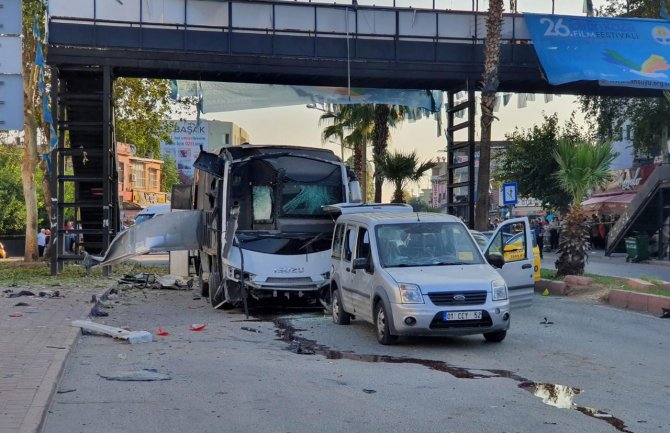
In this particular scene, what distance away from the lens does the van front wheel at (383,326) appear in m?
11.2

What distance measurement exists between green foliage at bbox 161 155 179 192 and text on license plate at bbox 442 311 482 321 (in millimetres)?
85091

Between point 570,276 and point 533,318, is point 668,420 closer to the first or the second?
point 533,318

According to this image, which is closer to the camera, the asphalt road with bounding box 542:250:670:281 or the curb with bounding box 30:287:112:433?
the curb with bounding box 30:287:112:433

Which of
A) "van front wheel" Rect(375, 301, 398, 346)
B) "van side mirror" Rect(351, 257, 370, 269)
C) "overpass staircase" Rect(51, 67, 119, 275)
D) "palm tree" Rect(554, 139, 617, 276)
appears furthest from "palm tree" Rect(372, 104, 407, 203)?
"van front wheel" Rect(375, 301, 398, 346)

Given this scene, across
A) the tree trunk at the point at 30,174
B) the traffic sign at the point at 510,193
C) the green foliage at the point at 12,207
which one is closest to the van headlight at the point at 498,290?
the traffic sign at the point at 510,193

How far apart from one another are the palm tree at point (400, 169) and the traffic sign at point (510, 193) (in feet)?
12.6

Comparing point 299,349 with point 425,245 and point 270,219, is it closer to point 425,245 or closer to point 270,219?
point 425,245

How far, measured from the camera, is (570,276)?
19.8 metres

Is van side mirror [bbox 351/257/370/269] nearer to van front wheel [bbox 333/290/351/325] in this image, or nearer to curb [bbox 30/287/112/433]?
van front wheel [bbox 333/290/351/325]

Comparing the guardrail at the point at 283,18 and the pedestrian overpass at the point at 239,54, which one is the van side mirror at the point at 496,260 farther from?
the guardrail at the point at 283,18

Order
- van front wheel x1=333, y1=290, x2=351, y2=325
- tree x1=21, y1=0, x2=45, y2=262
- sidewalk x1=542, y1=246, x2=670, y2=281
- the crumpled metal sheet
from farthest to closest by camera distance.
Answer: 1. tree x1=21, y1=0, x2=45, y2=262
2. sidewalk x1=542, y1=246, x2=670, y2=281
3. the crumpled metal sheet
4. van front wheel x1=333, y1=290, x2=351, y2=325

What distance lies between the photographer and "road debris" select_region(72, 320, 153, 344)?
11.6m

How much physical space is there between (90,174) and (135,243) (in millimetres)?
7917

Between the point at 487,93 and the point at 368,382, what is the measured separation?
634 inches
